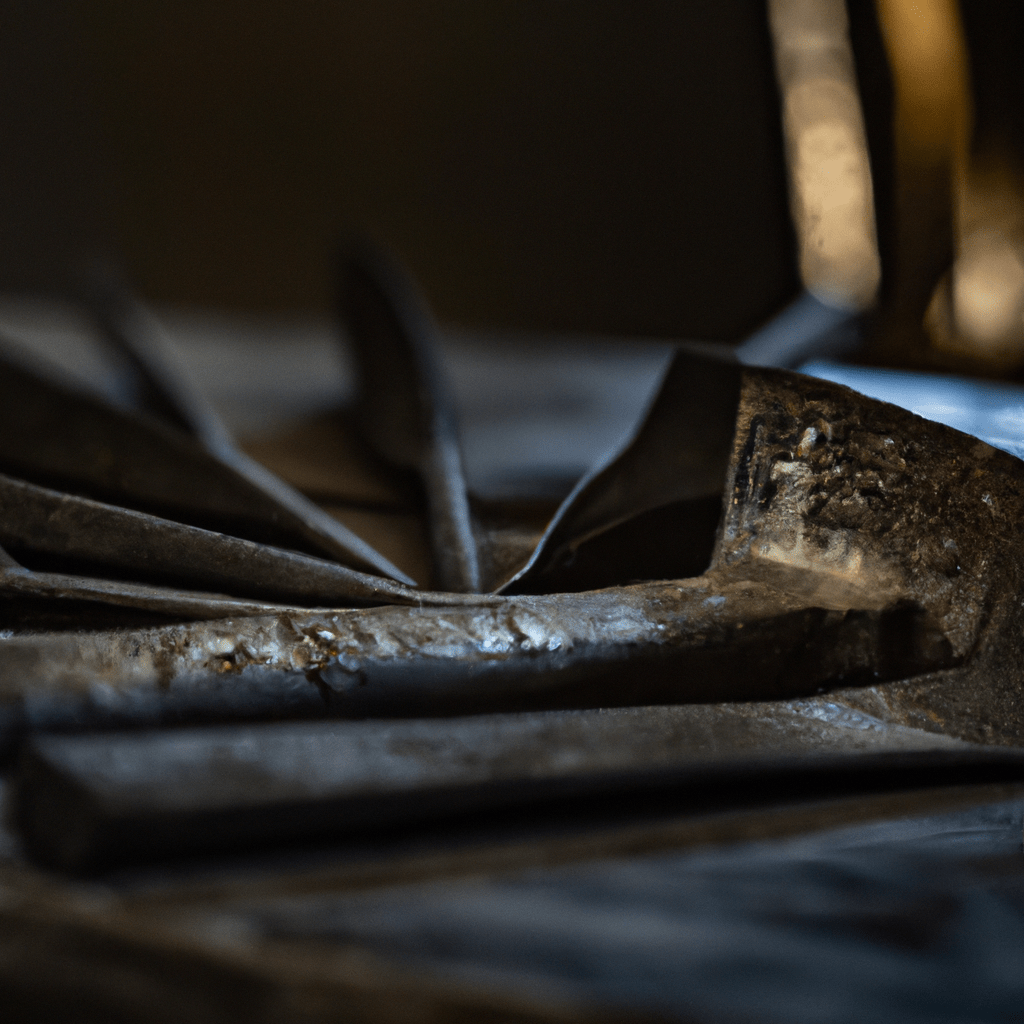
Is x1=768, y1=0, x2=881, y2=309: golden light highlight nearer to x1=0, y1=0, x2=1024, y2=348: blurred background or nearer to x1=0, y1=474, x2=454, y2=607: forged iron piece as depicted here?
x1=0, y1=0, x2=1024, y2=348: blurred background

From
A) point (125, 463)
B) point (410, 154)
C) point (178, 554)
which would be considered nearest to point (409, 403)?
point (125, 463)

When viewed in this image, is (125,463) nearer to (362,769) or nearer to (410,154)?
(362,769)

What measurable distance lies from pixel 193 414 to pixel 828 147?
1034mm

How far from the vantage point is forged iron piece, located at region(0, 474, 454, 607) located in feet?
2.15

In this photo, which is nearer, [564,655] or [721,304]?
[564,655]

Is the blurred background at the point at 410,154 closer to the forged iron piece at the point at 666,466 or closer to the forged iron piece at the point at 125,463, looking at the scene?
the forged iron piece at the point at 666,466

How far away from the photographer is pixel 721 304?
234cm

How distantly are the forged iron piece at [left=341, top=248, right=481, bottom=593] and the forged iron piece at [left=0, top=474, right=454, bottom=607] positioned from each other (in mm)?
127

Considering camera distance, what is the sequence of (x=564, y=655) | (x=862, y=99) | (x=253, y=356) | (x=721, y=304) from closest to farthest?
(x=564, y=655), (x=862, y=99), (x=253, y=356), (x=721, y=304)

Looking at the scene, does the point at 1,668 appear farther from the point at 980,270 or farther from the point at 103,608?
the point at 980,270

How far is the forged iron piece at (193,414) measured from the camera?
766 mm

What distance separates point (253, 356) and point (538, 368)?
1.71ft

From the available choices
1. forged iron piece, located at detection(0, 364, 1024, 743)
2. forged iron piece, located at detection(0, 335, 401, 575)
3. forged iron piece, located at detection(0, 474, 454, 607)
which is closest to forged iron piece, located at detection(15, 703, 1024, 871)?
forged iron piece, located at detection(0, 364, 1024, 743)

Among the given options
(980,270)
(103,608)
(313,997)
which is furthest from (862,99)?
(313,997)
